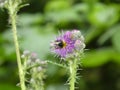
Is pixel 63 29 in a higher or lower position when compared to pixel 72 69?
higher

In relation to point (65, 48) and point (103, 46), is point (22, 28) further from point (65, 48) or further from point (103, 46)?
point (65, 48)

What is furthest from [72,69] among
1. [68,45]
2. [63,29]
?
[63,29]

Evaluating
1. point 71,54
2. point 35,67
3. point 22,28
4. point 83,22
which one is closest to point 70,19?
point 83,22

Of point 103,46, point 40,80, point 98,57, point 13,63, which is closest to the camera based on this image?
point 40,80

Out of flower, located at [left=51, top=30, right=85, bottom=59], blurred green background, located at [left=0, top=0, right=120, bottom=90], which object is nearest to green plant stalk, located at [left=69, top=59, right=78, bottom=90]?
flower, located at [left=51, top=30, right=85, bottom=59]

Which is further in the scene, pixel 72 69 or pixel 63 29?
pixel 63 29

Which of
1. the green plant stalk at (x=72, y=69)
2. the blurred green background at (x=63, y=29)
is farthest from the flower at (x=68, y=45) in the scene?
the blurred green background at (x=63, y=29)

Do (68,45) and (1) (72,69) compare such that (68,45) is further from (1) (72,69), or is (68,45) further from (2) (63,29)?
(2) (63,29)
